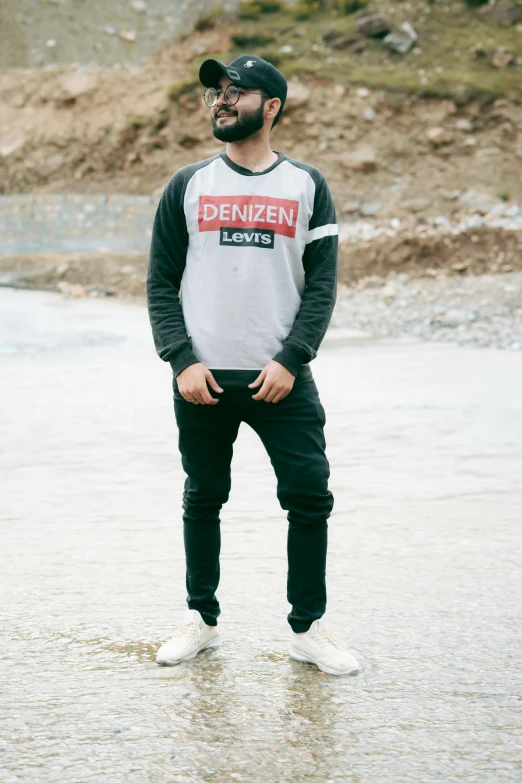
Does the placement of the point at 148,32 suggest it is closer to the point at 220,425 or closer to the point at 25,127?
the point at 25,127

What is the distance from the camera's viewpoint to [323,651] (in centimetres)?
305

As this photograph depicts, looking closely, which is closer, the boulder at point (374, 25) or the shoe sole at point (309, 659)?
the shoe sole at point (309, 659)

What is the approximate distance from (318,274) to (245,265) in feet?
0.80

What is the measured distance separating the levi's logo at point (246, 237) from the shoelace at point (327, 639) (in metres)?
1.22

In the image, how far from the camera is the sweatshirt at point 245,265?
3.03 meters

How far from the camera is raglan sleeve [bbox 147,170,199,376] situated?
3.10 metres

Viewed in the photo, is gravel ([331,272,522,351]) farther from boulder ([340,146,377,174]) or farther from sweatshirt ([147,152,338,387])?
sweatshirt ([147,152,338,387])

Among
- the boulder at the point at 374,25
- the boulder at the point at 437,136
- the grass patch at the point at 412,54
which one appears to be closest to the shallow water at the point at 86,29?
the grass patch at the point at 412,54

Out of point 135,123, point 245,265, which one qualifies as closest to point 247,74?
point 245,265

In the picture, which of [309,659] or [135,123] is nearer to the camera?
[309,659]

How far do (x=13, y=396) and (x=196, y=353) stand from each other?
665cm

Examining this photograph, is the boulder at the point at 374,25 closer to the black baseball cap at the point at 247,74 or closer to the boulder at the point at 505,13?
the boulder at the point at 505,13

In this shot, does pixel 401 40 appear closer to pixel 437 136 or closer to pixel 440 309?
pixel 437 136

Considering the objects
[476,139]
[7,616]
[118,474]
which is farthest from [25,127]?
[7,616]
